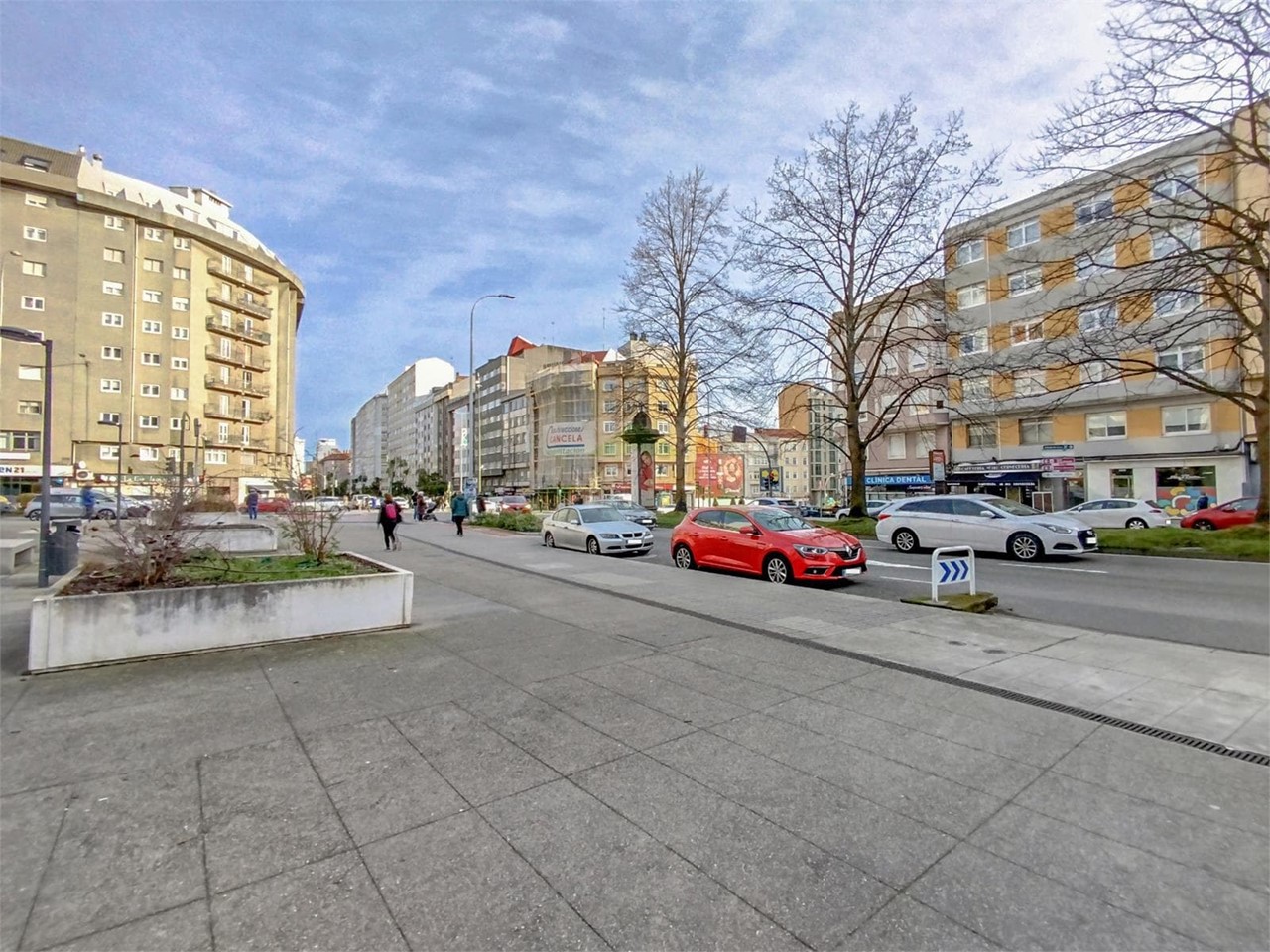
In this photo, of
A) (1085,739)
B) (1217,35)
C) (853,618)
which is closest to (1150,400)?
(1217,35)

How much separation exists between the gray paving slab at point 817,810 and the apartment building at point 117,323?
48492 mm

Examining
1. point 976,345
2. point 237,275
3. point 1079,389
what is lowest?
point 1079,389

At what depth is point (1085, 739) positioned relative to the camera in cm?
412

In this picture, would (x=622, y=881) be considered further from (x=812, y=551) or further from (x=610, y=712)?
(x=812, y=551)

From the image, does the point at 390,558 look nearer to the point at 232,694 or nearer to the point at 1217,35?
the point at 232,694

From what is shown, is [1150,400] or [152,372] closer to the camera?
[1150,400]

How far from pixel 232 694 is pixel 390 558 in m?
10.6

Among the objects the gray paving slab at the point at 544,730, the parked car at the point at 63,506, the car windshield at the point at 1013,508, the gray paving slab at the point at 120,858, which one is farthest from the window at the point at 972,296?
the parked car at the point at 63,506

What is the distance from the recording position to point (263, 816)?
2980 mm

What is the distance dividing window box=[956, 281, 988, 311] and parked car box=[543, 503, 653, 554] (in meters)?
31.3

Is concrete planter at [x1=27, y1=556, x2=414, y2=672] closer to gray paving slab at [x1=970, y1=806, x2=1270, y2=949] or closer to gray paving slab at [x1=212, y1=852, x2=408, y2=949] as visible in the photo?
gray paving slab at [x1=212, y1=852, x2=408, y2=949]

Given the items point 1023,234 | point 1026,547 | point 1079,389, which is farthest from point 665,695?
point 1023,234

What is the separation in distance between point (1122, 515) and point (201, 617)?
29.8 metres

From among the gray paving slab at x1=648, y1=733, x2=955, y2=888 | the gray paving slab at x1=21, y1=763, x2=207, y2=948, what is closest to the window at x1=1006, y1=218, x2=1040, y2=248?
the gray paving slab at x1=648, y1=733, x2=955, y2=888
